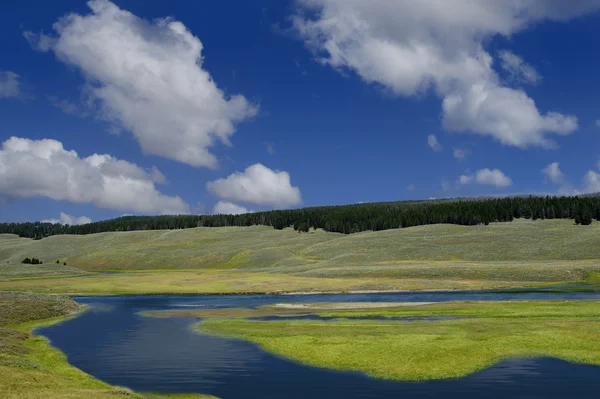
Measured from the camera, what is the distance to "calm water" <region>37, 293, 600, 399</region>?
102ft

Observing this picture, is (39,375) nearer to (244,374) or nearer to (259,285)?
(244,374)

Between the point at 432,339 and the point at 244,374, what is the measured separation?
1604cm

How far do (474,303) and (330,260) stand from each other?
95103 millimetres

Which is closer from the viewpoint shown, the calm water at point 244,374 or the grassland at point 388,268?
the calm water at point 244,374

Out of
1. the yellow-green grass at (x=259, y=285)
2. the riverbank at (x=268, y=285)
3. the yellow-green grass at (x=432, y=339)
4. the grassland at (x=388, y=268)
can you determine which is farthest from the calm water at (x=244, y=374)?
the grassland at (x=388, y=268)

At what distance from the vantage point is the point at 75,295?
358ft

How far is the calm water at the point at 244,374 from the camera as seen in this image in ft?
102

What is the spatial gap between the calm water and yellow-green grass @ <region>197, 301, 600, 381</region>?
1.56m

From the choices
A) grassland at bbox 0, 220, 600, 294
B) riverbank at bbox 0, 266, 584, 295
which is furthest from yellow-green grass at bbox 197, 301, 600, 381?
grassland at bbox 0, 220, 600, 294

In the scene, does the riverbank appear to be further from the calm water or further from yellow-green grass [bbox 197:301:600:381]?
the calm water

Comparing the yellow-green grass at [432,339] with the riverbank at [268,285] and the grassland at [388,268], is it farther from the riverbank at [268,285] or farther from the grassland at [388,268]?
the grassland at [388,268]

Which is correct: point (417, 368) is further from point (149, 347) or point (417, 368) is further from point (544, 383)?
point (149, 347)

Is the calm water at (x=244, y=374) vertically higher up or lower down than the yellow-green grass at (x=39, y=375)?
lower down

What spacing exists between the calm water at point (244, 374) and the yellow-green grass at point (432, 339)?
1560 millimetres
